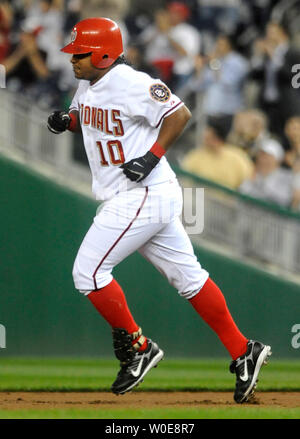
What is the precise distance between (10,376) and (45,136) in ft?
7.16

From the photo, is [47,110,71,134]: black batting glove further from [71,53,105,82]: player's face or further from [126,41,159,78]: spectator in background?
[126,41,159,78]: spectator in background

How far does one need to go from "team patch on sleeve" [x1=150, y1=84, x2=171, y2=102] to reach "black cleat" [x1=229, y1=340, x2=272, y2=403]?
1516 mm

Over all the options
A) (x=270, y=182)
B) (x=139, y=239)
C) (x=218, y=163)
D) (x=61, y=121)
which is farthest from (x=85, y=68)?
(x=270, y=182)

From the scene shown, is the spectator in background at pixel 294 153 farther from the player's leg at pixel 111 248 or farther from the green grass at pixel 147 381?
the player's leg at pixel 111 248

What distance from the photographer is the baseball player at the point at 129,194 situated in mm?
5133

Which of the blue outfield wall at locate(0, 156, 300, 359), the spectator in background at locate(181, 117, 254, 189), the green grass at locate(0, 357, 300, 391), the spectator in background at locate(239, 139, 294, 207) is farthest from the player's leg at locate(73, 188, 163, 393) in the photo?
the spectator in background at locate(239, 139, 294, 207)

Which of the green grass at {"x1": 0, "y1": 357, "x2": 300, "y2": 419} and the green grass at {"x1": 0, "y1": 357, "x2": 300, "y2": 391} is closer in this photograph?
the green grass at {"x1": 0, "y1": 357, "x2": 300, "y2": 419}

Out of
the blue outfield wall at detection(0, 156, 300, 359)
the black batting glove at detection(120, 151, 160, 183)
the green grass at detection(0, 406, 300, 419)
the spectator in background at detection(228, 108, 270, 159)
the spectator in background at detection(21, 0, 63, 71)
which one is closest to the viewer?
the green grass at detection(0, 406, 300, 419)

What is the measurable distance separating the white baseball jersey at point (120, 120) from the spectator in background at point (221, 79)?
432 centimetres

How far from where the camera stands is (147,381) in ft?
22.7

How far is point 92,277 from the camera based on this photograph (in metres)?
5.13

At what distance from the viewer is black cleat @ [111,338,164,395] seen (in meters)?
5.34

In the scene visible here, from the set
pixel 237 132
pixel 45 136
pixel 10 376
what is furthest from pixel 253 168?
pixel 10 376

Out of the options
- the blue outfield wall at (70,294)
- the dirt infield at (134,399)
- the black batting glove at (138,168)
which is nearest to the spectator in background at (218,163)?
the blue outfield wall at (70,294)
